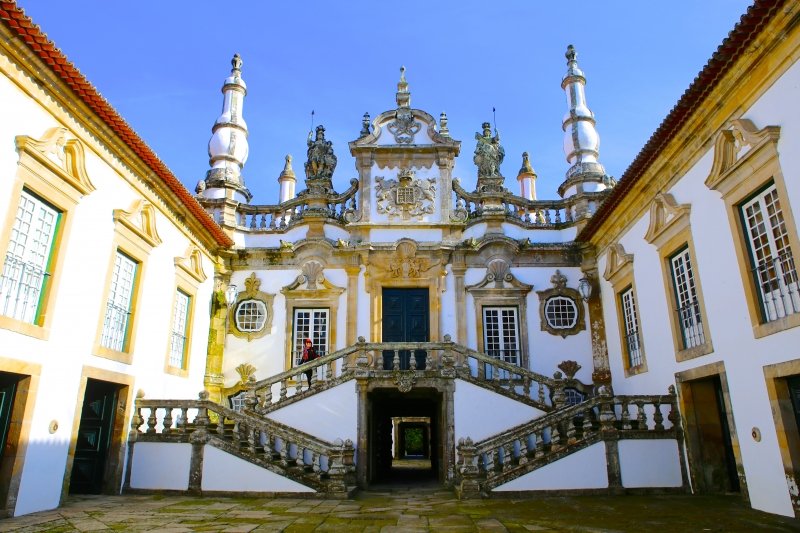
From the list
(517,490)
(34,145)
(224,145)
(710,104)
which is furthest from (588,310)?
(34,145)

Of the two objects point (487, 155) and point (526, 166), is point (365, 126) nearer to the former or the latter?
point (487, 155)

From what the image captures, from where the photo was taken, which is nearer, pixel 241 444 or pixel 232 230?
pixel 241 444

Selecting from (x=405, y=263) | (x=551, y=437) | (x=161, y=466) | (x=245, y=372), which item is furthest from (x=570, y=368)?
(x=161, y=466)

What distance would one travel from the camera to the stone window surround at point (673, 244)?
27.8 feet

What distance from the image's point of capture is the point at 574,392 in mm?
12328

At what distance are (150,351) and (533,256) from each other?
8.41 meters

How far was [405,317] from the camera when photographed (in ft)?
42.5

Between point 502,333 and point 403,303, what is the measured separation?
7.71 ft

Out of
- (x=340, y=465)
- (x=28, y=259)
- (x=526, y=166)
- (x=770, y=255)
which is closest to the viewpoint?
(x=770, y=255)

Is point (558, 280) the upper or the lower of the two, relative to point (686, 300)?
upper

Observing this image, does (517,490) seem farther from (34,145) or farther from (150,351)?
(34,145)

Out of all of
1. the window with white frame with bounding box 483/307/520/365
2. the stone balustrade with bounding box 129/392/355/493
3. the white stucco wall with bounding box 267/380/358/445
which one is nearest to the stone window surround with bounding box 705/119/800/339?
the window with white frame with bounding box 483/307/520/365

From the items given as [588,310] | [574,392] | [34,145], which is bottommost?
[574,392]

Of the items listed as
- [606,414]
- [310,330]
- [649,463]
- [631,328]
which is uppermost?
[310,330]
